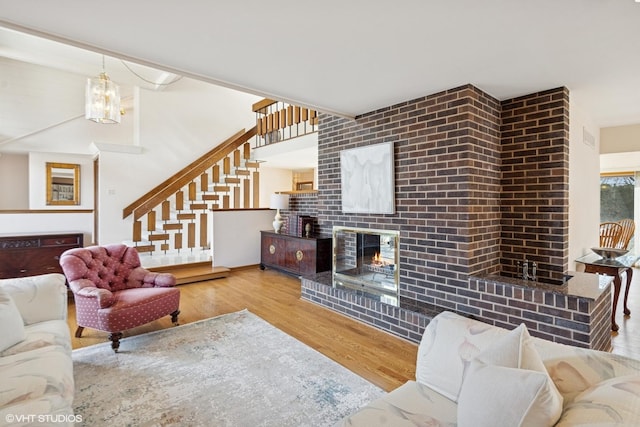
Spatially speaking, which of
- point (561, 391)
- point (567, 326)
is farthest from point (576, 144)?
point (561, 391)

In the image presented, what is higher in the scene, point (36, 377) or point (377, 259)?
point (377, 259)

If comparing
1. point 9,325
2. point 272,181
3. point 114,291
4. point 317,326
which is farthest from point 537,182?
point 272,181

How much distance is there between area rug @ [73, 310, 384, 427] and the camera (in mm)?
1812

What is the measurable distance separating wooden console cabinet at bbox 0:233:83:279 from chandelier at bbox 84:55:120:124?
163 centimetres

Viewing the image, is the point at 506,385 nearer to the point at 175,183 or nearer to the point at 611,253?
the point at 611,253

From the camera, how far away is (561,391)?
42.1 inches

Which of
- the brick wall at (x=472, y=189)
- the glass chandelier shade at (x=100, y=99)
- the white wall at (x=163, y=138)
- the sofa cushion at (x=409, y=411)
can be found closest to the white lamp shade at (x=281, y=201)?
the white wall at (x=163, y=138)

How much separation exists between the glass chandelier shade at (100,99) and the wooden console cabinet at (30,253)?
1.63 metres

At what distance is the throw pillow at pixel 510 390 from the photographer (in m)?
0.89

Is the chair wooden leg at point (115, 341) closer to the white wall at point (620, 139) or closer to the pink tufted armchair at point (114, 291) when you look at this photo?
the pink tufted armchair at point (114, 291)

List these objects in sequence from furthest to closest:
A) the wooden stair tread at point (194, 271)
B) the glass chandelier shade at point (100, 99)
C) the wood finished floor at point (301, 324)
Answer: the wooden stair tread at point (194, 271) < the glass chandelier shade at point (100, 99) < the wood finished floor at point (301, 324)

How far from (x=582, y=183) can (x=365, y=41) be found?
2956 millimetres

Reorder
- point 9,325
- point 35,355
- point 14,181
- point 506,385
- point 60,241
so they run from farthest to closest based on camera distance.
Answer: point 14,181 → point 60,241 → point 9,325 → point 35,355 → point 506,385

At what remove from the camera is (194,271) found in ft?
16.6
